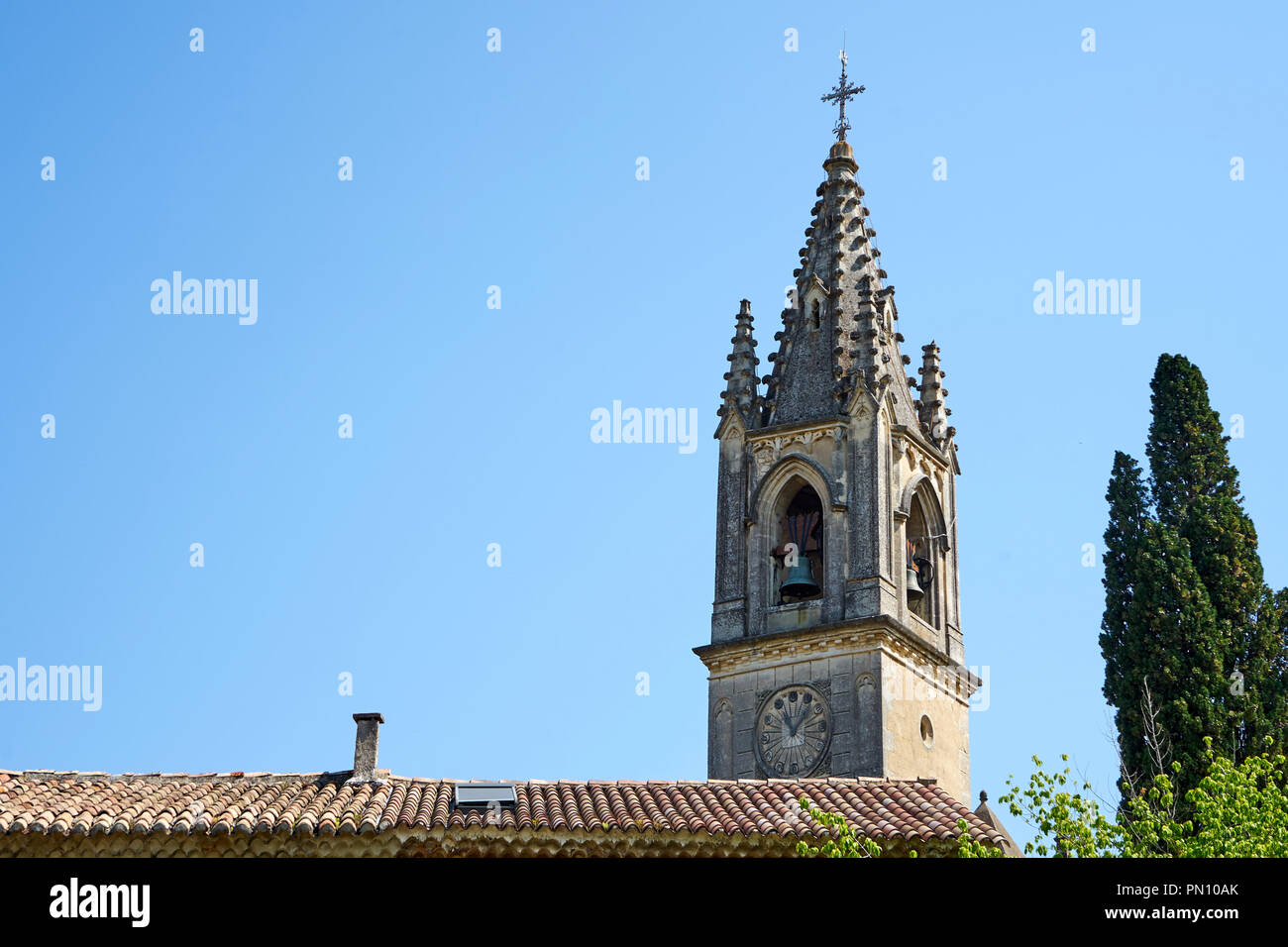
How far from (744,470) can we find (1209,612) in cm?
937

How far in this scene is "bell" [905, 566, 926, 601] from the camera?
1433 inches

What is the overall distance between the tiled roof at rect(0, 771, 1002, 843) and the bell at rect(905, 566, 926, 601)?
35.7 ft

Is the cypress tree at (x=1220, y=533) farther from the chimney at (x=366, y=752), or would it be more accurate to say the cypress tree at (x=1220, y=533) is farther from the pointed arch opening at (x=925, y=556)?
the chimney at (x=366, y=752)

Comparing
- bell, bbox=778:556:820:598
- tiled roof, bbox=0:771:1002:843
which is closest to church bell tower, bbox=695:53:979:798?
bell, bbox=778:556:820:598

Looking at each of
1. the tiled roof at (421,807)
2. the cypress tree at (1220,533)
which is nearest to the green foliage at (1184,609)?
the cypress tree at (1220,533)

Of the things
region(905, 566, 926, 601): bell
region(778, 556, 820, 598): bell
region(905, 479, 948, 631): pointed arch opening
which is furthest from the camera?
region(905, 479, 948, 631): pointed arch opening

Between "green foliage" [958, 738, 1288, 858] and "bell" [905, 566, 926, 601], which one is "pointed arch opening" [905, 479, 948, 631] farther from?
"green foliage" [958, 738, 1288, 858]

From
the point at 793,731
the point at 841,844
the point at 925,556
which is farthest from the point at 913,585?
the point at 841,844

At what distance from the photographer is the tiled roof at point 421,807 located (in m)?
22.5

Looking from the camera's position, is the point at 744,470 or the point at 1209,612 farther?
the point at 744,470
